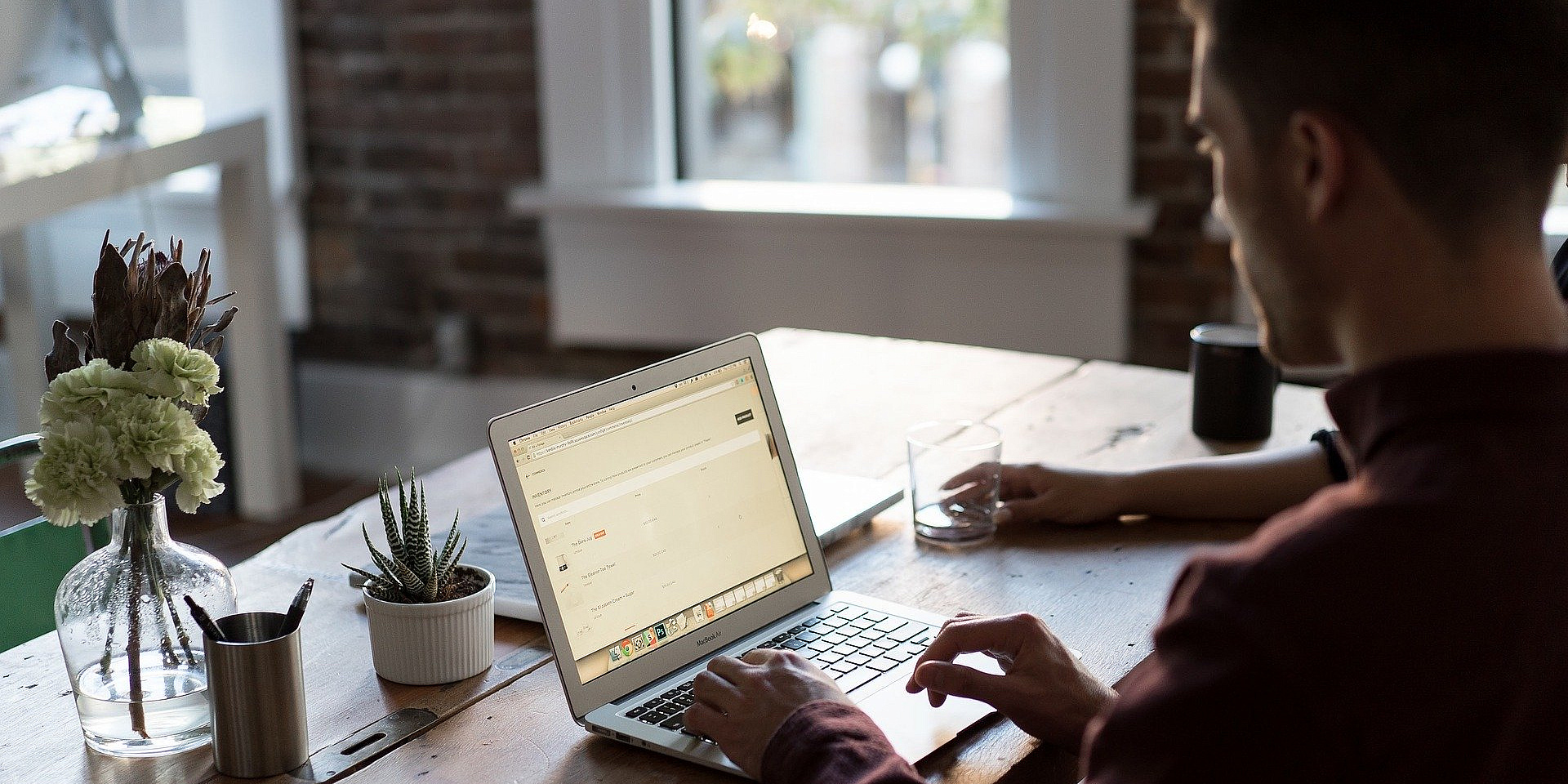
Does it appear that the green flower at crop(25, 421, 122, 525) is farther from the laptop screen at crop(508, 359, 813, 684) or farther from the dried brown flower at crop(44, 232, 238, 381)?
the laptop screen at crop(508, 359, 813, 684)

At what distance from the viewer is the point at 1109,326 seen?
297cm

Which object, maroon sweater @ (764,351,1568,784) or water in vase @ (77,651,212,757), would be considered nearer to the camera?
maroon sweater @ (764,351,1568,784)

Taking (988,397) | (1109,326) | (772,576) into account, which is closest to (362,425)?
(1109,326)

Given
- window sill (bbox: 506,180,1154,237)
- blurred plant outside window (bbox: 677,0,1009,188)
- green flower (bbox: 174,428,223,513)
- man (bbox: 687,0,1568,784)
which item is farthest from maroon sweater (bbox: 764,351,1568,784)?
blurred plant outside window (bbox: 677,0,1009,188)

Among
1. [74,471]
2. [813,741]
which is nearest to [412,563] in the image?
[74,471]

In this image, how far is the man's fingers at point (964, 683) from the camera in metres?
1.08

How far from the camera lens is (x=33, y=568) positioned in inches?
58.0

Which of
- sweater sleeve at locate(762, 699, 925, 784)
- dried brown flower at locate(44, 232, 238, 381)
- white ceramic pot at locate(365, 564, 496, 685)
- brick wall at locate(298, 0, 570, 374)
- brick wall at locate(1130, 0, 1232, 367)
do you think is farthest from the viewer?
brick wall at locate(298, 0, 570, 374)

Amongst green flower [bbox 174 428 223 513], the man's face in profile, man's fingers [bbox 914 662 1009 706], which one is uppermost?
the man's face in profile

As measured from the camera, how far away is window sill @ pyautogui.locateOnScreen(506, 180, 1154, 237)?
2910mm

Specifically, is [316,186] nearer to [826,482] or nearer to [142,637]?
[826,482]

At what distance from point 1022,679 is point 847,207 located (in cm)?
214

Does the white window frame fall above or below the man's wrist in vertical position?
above

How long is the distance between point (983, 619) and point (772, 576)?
8.4 inches
